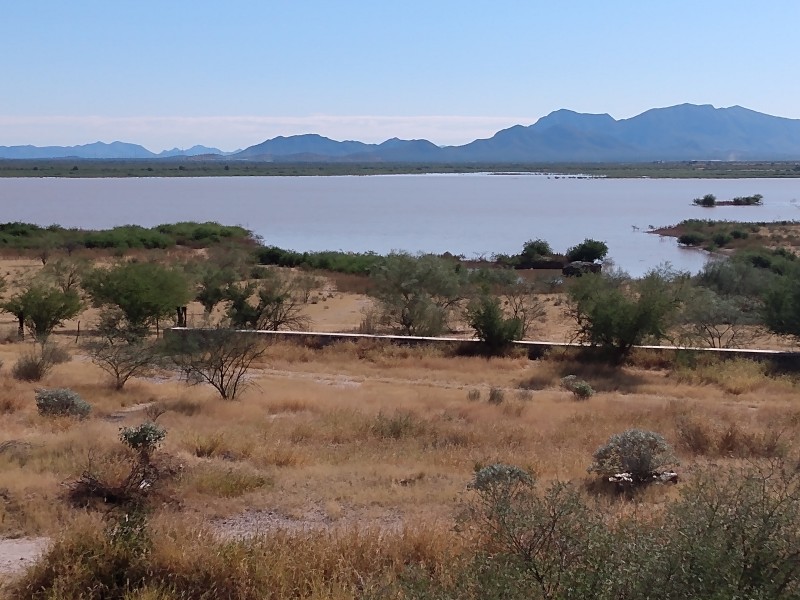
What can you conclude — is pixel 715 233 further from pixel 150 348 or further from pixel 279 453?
pixel 279 453

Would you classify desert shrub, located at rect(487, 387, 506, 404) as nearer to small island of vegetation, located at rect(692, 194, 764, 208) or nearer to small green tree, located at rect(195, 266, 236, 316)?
small green tree, located at rect(195, 266, 236, 316)

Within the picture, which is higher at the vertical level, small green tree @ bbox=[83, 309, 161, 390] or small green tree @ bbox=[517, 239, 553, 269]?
small green tree @ bbox=[83, 309, 161, 390]

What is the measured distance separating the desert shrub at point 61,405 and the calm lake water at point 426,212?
38369 millimetres

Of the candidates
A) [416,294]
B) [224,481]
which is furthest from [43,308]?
[224,481]

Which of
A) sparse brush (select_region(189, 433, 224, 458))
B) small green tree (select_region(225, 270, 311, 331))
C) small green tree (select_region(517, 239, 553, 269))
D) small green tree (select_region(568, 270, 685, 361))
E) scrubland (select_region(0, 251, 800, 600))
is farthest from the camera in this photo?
small green tree (select_region(517, 239, 553, 269))

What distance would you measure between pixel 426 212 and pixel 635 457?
87.6 meters

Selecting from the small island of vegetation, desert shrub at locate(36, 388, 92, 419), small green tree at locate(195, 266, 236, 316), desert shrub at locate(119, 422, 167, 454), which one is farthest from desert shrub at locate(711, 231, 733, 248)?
desert shrub at locate(119, 422, 167, 454)

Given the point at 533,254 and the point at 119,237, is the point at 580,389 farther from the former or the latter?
the point at 119,237

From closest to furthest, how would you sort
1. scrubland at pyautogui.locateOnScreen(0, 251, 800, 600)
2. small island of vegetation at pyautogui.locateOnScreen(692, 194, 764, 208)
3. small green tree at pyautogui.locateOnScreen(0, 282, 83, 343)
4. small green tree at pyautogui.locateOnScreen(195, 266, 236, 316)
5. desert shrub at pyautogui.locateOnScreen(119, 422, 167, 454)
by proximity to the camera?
1. scrubland at pyautogui.locateOnScreen(0, 251, 800, 600)
2. desert shrub at pyautogui.locateOnScreen(119, 422, 167, 454)
3. small green tree at pyautogui.locateOnScreen(0, 282, 83, 343)
4. small green tree at pyautogui.locateOnScreen(195, 266, 236, 316)
5. small island of vegetation at pyautogui.locateOnScreen(692, 194, 764, 208)

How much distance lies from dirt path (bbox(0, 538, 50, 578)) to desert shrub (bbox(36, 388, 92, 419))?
18.7ft

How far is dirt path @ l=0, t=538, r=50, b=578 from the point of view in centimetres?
633

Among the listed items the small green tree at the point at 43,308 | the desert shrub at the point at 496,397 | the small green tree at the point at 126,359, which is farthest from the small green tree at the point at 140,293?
the desert shrub at the point at 496,397

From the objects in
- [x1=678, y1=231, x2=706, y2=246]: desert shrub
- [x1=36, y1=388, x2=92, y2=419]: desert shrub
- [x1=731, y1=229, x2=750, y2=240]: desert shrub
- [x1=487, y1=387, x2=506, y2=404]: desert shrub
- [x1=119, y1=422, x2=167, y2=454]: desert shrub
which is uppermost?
[x1=119, y1=422, x2=167, y2=454]: desert shrub

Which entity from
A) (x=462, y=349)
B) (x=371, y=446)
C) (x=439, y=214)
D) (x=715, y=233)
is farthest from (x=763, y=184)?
(x=371, y=446)
